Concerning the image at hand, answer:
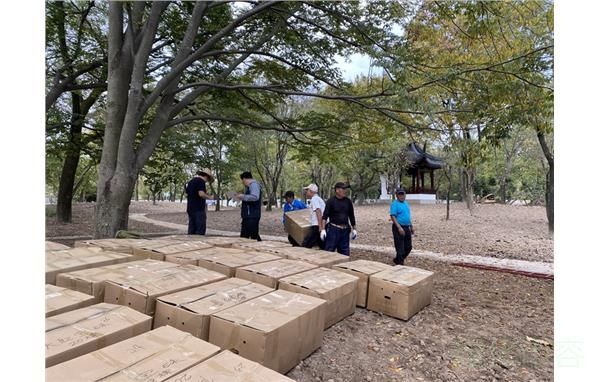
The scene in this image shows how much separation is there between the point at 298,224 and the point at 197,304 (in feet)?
15.6

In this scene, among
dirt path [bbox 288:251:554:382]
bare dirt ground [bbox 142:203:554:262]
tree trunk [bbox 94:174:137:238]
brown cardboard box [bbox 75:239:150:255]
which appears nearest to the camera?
dirt path [bbox 288:251:554:382]

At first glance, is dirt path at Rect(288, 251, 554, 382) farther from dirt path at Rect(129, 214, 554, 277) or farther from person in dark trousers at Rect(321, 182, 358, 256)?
dirt path at Rect(129, 214, 554, 277)

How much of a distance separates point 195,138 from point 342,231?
32.4 ft

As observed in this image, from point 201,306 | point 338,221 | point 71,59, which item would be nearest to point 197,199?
point 338,221

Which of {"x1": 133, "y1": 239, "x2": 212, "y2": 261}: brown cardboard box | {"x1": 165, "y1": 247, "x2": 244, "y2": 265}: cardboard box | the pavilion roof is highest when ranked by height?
the pavilion roof

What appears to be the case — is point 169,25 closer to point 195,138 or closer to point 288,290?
point 195,138

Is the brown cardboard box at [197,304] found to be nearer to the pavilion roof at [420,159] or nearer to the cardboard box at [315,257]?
the cardboard box at [315,257]

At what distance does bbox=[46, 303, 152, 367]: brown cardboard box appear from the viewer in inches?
65.8

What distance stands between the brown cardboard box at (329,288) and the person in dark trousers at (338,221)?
1.97m

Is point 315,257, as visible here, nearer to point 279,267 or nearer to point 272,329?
point 279,267

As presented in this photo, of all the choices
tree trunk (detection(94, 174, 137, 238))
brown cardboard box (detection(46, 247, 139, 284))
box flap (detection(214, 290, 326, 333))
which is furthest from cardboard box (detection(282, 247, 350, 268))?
tree trunk (detection(94, 174, 137, 238))

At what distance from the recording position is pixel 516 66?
473cm

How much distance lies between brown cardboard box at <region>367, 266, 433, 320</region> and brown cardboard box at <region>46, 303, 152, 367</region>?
94.4 inches

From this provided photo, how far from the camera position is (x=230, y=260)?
356 centimetres
